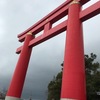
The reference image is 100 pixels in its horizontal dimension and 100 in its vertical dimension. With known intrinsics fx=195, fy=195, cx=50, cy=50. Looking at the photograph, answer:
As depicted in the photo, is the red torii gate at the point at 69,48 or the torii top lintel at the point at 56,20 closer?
the red torii gate at the point at 69,48

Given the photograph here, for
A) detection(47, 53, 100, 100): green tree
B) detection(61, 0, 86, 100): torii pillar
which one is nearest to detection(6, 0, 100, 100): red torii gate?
detection(61, 0, 86, 100): torii pillar

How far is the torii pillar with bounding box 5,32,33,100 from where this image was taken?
675 cm

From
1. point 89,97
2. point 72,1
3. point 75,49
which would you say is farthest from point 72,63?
point 89,97

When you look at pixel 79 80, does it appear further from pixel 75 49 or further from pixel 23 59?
pixel 23 59

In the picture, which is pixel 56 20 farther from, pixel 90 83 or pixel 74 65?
pixel 90 83

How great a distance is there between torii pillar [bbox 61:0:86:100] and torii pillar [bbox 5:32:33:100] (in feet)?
9.07

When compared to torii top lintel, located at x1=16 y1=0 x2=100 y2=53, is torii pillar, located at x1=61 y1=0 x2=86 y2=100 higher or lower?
lower

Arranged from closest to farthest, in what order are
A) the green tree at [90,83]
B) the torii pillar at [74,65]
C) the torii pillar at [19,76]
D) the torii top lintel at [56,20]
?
the torii pillar at [74,65] → the torii top lintel at [56,20] → the torii pillar at [19,76] → the green tree at [90,83]

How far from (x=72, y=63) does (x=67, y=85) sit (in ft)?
1.79

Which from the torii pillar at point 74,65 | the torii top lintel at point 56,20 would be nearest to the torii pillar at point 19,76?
the torii top lintel at point 56,20

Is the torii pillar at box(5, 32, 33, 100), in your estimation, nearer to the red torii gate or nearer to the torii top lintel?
the red torii gate

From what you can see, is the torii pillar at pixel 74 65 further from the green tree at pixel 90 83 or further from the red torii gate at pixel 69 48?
the green tree at pixel 90 83

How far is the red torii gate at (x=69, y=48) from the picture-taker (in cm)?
432

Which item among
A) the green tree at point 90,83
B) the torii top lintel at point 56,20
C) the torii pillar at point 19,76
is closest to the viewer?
the torii top lintel at point 56,20
